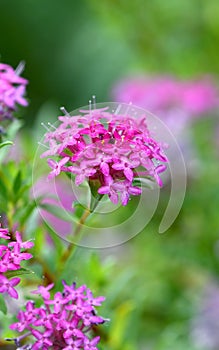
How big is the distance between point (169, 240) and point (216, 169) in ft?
0.73

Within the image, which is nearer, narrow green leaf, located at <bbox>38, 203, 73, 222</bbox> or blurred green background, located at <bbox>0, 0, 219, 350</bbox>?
narrow green leaf, located at <bbox>38, 203, 73, 222</bbox>

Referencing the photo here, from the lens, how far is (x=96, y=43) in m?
2.51

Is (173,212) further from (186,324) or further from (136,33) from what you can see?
(136,33)

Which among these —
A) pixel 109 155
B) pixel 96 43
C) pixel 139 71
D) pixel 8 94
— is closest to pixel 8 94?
pixel 8 94

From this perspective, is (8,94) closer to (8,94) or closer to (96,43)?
(8,94)

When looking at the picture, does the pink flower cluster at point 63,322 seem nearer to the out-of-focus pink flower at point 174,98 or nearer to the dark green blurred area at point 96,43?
the out-of-focus pink flower at point 174,98

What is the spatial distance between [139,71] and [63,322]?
1.62m

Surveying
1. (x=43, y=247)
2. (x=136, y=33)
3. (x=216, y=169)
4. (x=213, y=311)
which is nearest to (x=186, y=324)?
(x=213, y=311)

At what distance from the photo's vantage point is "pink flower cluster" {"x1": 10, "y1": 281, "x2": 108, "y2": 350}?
683mm

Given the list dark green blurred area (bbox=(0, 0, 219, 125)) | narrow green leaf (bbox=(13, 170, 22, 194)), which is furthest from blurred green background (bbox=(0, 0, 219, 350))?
narrow green leaf (bbox=(13, 170, 22, 194))

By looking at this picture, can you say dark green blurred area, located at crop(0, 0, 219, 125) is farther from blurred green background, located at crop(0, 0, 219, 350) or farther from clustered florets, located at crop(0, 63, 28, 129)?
clustered florets, located at crop(0, 63, 28, 129)

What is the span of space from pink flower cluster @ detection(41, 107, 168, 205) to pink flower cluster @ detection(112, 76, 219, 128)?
0.98 metres

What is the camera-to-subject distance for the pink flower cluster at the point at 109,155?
67 centimetres

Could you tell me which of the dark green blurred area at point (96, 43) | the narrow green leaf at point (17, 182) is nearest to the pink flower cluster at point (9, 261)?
the narrow green leaf at point (17, 182)
